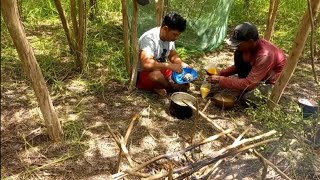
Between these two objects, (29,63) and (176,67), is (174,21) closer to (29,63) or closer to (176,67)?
(176,67)

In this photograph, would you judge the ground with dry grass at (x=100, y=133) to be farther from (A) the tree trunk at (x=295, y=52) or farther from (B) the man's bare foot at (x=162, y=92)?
(A) the tree trunk at (x=295, y=52)

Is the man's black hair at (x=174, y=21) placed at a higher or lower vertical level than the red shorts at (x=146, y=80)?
higher

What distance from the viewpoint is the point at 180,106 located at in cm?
319

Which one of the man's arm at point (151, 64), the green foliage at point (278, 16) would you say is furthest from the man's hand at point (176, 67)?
the green foliage at point (278, 16)

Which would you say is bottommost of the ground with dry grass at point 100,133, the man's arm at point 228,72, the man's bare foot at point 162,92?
the ground with dry grass at point 100,133

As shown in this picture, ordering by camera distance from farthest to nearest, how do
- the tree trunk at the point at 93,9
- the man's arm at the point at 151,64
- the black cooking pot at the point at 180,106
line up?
the tree trunk at the point at 93,9 → the man's arm at the point at 151,64 → the black cooking pot at the point at 180,106

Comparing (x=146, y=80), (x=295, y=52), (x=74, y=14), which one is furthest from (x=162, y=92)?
(x=295, y=52)

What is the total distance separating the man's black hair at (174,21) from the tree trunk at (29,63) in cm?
130

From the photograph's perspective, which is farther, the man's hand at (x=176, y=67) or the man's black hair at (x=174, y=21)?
the man's hand at (x=176, y=67)

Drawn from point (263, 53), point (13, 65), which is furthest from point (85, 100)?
point (263, 53)

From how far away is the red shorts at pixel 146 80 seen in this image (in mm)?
3528

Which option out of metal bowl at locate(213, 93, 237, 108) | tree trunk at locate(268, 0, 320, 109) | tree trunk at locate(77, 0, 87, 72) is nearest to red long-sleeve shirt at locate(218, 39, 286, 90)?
metal bowl at locate(213, 93, 237, 108)

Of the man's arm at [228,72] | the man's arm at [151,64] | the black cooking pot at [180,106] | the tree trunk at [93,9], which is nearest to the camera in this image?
the black cooking pot at [180,106]

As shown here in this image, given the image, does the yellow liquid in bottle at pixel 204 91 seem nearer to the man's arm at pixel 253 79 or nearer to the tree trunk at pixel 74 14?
the man's arm at pixel 253 79
